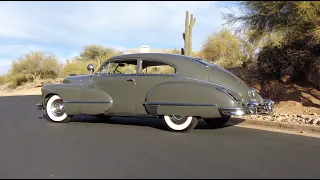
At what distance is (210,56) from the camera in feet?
90.2

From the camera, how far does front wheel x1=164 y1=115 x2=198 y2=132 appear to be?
7.71 metres

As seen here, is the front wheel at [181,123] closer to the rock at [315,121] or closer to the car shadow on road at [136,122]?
the car shadow on road at [136,122]

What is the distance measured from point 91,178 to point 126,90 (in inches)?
156

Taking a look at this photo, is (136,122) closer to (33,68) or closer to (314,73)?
(314,73)

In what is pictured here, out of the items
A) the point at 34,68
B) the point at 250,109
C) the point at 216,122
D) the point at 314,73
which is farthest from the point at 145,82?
the point at 34,68

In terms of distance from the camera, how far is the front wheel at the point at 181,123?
771cm

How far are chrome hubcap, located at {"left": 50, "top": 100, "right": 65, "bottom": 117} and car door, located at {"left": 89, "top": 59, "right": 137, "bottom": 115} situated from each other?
49.2 inches

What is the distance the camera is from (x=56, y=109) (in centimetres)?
938

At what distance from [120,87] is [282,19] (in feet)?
24.7

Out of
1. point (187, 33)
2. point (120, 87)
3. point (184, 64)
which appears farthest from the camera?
point (187, 33)

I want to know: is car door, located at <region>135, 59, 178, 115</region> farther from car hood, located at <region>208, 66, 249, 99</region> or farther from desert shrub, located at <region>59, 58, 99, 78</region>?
desert shrub, located at <region>59, 58, 99, 78</region>

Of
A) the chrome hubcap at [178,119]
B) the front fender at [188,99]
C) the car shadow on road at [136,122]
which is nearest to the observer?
the front fender at [188,99]

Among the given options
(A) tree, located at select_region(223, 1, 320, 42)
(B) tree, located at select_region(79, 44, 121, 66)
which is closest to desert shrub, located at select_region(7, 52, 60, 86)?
(B) tree, located at select_region(79, 44, 121, 66)

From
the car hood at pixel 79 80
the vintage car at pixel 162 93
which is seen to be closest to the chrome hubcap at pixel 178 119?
the vintage car at pixel 162 93
